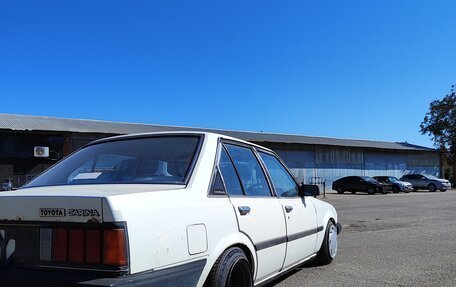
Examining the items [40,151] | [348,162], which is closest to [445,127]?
[348,162]

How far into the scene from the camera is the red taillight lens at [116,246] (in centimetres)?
284

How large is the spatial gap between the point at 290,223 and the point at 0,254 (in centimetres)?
293

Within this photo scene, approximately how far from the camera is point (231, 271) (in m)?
3.66

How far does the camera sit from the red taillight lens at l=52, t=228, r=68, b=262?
9.69ft

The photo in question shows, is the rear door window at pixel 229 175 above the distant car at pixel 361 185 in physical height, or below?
above

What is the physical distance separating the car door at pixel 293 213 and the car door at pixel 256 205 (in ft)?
0.66

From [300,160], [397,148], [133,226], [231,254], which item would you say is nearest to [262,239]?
[231,254]

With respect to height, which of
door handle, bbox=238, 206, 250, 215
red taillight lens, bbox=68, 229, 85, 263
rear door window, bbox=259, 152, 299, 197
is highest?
rear door window, bbox=259, 152, 299, 197

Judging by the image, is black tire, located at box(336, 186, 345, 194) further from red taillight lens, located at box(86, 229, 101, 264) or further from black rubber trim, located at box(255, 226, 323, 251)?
red taillight lens, located at box(86, 229, 101, 264)

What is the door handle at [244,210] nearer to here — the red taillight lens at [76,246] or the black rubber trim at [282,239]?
the black rubber trim at [282,239]

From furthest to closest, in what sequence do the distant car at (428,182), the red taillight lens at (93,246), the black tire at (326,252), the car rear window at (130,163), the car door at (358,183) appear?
the distant car at (428,182), the car door at (358,183), the black tire at (326,252), the car rear window at (130,163), the red taillight lens at (93,246)

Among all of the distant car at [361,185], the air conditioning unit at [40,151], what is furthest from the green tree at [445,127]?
the air conditioning unit at [40,151]

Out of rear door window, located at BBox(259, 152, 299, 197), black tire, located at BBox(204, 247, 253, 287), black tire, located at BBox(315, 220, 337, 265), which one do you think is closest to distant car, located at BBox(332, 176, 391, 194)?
black tire, located at BBox(315, 220, 337, 265)

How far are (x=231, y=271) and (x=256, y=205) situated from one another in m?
0.86
